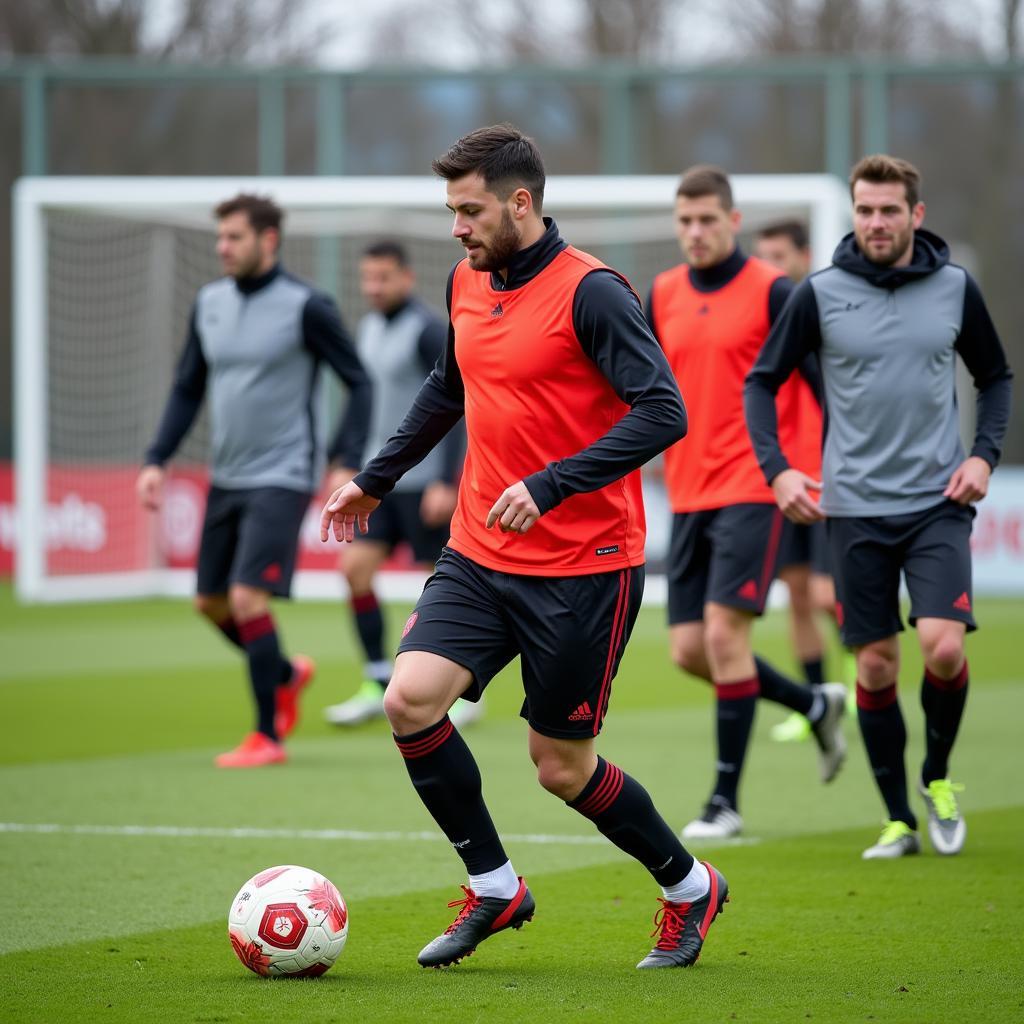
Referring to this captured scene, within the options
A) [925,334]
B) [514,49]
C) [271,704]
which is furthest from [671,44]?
[925,334]

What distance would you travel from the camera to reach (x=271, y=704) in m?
8.88

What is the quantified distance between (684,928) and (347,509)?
1424mm

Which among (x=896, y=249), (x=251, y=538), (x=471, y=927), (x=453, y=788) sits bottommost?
(x=471, y=927)

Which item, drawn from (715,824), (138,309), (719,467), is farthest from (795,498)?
(138,309)

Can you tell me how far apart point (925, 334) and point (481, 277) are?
199 cm

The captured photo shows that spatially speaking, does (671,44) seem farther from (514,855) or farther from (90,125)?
(514,855)

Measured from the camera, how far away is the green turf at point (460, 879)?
4.55m

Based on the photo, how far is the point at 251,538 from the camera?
870cm

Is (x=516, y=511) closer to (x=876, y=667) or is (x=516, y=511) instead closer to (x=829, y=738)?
(x=876, y=667)

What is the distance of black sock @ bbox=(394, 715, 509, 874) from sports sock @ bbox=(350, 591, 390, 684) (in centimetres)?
563

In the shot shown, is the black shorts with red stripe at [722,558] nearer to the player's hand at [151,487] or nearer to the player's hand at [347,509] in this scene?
the player's hand at [347,509]

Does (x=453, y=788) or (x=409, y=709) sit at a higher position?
(x=409, y=709)

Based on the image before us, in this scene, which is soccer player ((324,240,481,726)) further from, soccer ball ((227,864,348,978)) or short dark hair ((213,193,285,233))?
soccer ball ((227,864,348,978))

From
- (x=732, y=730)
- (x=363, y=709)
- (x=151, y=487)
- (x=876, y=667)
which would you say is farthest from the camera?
(x=363, y=709)
